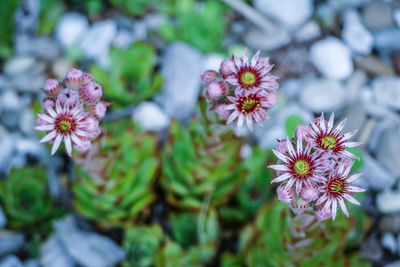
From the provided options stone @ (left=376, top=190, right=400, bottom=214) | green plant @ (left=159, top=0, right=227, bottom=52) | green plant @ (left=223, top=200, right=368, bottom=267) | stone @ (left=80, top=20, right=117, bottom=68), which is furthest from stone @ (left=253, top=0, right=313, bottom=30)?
green plant @ (left=223, top=200, right=368, bottom=267)

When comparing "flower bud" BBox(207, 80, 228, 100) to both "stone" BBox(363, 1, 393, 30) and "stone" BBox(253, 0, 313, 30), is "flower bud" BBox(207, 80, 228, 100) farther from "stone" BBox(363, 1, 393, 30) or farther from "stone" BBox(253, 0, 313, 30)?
"stone" BBox(363, 1, 393, 30)

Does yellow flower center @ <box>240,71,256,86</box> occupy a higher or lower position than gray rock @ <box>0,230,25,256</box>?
higher

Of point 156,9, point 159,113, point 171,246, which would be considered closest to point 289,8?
point 156,9

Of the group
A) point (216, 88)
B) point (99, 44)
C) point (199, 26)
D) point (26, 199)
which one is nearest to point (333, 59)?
point (199, 26)

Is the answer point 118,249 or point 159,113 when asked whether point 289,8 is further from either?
point 118,249

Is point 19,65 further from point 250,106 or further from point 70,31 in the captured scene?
point 250,106
